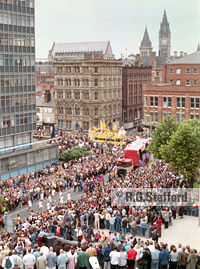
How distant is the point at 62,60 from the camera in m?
89.0

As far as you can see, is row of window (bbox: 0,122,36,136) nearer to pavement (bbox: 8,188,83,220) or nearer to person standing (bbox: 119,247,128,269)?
pavement (bbox: 8,188,83,220)

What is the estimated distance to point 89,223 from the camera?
1077 inches

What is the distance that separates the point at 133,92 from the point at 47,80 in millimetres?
32119

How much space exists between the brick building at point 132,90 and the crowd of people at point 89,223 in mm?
48341

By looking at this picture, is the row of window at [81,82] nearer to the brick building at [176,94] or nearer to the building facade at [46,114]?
the building facade at [46,114]

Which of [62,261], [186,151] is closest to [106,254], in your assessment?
[62,261]

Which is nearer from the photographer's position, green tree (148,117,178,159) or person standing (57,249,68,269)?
person standing (57,249,68,269)

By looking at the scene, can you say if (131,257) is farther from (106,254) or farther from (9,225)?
(9,225)

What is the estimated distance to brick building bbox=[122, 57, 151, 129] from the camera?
327ft

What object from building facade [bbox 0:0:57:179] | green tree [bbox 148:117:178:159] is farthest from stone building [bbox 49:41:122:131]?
green tree [bbox 148:117:178:159]

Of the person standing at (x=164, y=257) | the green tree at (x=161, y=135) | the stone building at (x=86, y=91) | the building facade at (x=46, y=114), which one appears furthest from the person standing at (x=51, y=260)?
the building facade at (x=46, y=114)

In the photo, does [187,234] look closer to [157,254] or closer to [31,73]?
[157,254]

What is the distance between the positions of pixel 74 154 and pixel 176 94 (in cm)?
2596

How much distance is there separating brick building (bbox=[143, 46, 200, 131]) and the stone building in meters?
15.1
